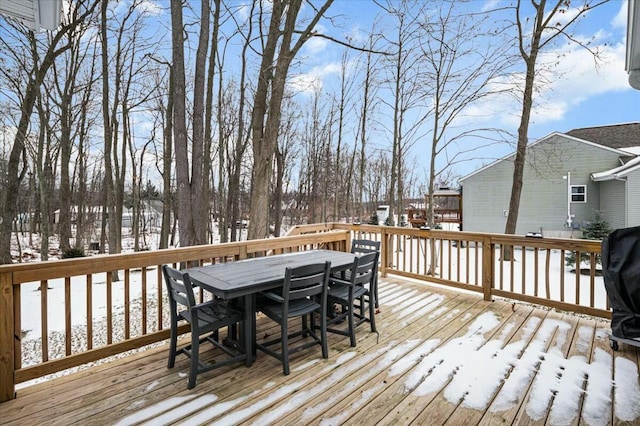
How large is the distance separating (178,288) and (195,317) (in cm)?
30

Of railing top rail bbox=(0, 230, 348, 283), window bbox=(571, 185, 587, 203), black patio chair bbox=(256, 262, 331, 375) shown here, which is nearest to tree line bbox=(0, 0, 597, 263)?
railing top rail bbox=(0, 230, 348, 283)

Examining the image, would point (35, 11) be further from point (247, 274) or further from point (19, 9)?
point (247, 274)

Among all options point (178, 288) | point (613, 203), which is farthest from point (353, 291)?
point (613, 203)

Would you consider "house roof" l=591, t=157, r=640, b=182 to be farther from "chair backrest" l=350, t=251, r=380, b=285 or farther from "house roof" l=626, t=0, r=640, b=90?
"chair backrest" l=350, t=251, r=380, b=285

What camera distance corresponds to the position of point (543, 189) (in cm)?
1425

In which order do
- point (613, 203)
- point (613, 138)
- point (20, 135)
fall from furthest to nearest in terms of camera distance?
point (613, 138) < point (613, 203) < point (20, 135)

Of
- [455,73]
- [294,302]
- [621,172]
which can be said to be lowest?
[294,302]

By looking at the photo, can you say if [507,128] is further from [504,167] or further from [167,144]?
[167,144]

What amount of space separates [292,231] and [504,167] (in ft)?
42.9

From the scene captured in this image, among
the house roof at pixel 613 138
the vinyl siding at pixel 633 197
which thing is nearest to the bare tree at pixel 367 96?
the house roof at pixel 613 138

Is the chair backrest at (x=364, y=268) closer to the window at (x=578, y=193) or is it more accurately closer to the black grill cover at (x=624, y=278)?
the black grill cover at (x=624, y=278)

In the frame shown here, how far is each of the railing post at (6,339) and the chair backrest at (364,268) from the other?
8.71ft

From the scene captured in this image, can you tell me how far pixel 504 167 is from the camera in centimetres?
1511

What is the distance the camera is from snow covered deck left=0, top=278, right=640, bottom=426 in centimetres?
218
